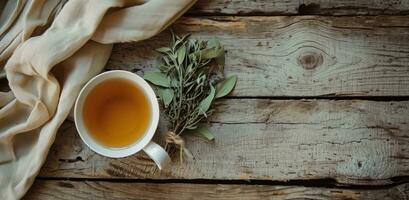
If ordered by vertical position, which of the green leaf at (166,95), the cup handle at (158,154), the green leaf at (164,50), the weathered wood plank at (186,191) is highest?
the green leaf at (164,50)

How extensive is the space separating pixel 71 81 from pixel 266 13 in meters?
0.33

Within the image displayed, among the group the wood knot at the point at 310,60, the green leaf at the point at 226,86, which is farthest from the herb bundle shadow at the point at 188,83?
the wood knot at the point at 310,60

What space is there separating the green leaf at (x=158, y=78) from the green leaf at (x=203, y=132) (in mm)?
85

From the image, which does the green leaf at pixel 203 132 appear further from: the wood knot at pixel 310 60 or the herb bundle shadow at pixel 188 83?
the wood knot at pixel 310 60

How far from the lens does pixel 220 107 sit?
0.95 metres

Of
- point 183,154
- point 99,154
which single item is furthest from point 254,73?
point 99,154

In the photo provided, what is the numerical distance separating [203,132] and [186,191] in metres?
0.10

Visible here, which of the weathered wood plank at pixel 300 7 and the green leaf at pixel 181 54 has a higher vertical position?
the weathered wood plank at pixel 300 7

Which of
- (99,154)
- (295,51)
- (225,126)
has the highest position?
(295,51)

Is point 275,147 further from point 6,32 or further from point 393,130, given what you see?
point 6,32

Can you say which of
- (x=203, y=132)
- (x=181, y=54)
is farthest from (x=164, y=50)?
(x=203, y=132)

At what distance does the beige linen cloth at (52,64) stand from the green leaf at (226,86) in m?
0.13

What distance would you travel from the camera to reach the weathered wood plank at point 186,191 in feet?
3.09

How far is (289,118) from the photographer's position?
3.11ft
